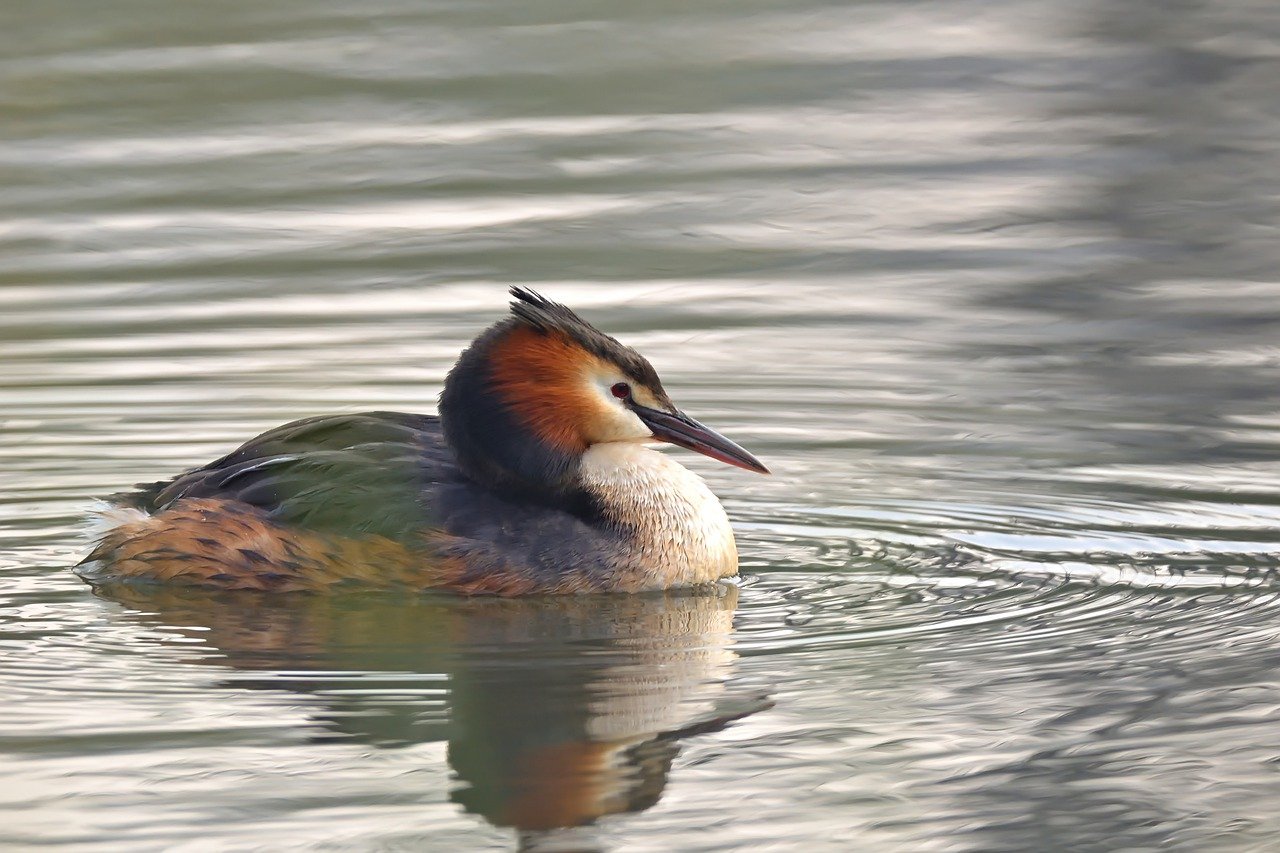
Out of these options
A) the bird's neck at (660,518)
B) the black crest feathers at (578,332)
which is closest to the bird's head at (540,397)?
the black crest feathers at (578,332)

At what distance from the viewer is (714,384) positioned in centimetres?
1047

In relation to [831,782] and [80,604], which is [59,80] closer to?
[80,604]

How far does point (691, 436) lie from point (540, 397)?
55cm

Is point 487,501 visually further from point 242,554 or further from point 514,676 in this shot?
point 514,676

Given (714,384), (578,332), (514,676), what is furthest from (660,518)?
(714,384)

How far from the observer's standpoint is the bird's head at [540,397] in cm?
771

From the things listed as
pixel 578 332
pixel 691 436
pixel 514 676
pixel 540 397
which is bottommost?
pixel 514 676

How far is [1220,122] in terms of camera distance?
14578mm

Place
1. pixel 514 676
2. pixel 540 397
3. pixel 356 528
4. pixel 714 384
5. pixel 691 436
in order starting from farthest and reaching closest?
1. pixel 714 384
2. pixel 691 436
3. pixel 540 397
4. pixel 356 528
5. pixel 514 676

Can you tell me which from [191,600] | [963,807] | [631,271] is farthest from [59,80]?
[963,807]

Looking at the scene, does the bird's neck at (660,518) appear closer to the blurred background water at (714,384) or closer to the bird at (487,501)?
the bird at (487,501)

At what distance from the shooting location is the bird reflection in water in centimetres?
568

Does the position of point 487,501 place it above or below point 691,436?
below

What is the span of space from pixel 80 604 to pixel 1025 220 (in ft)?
22.6
